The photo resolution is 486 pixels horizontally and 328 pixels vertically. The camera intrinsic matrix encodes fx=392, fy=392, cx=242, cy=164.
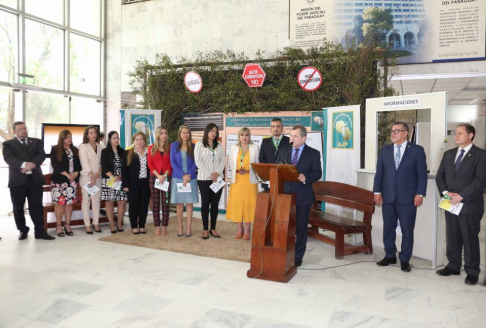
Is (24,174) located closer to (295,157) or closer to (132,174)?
(132,174)

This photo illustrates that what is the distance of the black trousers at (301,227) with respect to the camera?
13.8ft

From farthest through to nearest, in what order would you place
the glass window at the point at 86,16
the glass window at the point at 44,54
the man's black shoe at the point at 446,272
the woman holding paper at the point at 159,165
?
the glass window at the point at 86,16
the glass window at the point at 44,54
the woman holding paper at the point at 159,165
the man's black shoe at the point at 446,272

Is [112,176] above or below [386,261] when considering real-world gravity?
above

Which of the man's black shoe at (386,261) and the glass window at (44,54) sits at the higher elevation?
the glass window at (44,54)

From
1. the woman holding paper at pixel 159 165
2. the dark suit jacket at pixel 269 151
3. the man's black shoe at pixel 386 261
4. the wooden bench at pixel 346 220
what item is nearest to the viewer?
the man's black shoe at pixel 386 261

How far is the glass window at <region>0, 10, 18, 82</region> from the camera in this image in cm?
768

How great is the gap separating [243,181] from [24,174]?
299 cm

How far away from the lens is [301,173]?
397 centimetres

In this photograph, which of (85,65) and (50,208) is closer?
(50,208)

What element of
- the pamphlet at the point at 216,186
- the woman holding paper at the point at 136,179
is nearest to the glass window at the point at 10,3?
the woman holding paper at the point at 136,179

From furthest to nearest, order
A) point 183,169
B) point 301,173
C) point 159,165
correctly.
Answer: point 159,165 < point 183,169 < point 301,173

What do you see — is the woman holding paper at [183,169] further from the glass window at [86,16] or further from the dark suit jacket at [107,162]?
the glass window at [86,16]

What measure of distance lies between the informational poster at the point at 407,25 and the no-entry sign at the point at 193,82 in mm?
2214

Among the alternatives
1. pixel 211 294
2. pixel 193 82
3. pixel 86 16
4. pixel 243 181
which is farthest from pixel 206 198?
pixel 86 16
